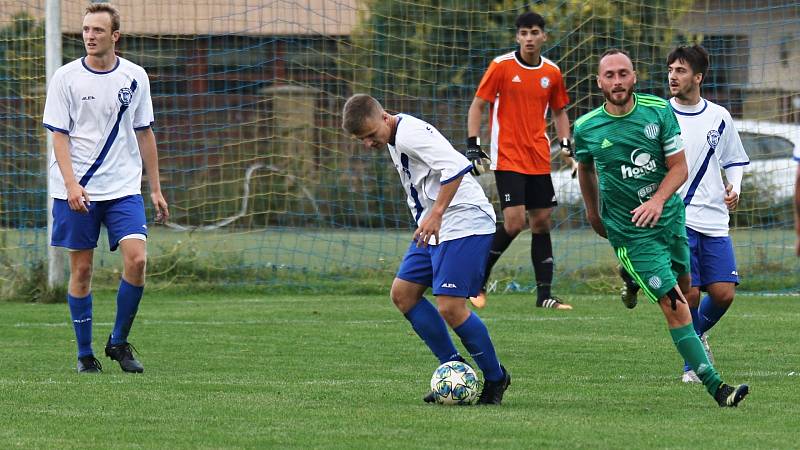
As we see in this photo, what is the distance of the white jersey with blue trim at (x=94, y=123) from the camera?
806cm

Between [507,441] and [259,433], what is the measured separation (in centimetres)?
102

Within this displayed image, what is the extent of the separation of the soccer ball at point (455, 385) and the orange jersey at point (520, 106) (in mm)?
5098

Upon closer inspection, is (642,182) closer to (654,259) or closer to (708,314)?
(654,259)

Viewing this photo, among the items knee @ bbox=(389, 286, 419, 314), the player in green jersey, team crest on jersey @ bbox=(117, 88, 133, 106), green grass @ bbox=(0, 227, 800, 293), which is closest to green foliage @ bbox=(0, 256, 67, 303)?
green grass @ bbox=(0, 227, 800, 293)

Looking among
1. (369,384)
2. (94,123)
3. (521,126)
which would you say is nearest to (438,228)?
(369,384)

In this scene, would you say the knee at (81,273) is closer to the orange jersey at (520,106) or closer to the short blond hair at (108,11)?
the short blond hair at (108,11)

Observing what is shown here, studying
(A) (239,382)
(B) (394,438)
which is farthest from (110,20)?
(B) (394,438)

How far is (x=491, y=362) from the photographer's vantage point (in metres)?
6.68

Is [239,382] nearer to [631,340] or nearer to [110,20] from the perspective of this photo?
[110,20]

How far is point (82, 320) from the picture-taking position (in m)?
8.27

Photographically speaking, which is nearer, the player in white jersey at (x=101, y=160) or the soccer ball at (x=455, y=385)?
the soccer ball at (x=455, y=385)

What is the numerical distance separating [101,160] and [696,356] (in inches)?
142

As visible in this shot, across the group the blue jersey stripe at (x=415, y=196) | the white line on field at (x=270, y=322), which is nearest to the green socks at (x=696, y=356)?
the blue jersey stripe at (x=415, y=196)

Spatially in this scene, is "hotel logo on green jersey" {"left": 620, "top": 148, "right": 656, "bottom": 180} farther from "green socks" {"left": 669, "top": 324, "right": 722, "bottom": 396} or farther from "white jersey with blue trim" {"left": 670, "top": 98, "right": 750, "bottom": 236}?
"white jersey with blue trim" {"left": 670, "top": 98, "right": 750, "bottom": 236}
